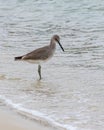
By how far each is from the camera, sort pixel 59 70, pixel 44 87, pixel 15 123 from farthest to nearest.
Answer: pixel 59 70 < pixel 44 87 < pixel 15 123

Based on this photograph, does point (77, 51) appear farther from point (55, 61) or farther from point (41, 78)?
point (41, 78)

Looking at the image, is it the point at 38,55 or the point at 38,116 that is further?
the point at 38,55

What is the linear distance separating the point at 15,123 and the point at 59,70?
3.20 meters

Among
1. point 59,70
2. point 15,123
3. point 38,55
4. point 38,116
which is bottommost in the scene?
point 59,70

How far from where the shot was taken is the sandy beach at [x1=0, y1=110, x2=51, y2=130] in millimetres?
5984

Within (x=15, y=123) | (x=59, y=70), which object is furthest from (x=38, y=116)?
(x=59, y=70)

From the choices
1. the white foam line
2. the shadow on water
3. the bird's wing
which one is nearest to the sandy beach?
the white foam line

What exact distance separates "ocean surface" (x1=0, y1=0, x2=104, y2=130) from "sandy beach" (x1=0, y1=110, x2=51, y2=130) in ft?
0.53

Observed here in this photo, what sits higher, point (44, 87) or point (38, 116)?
point (38, 116)

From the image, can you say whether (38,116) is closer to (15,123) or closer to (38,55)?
(15,123)

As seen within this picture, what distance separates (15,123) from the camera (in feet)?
20.2

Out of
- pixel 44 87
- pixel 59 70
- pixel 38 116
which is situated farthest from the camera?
pixel 59 70

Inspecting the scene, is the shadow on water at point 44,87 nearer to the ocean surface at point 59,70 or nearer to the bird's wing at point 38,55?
the ocean surface at point 59,70

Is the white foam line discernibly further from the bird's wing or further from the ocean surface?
the bird's wing
